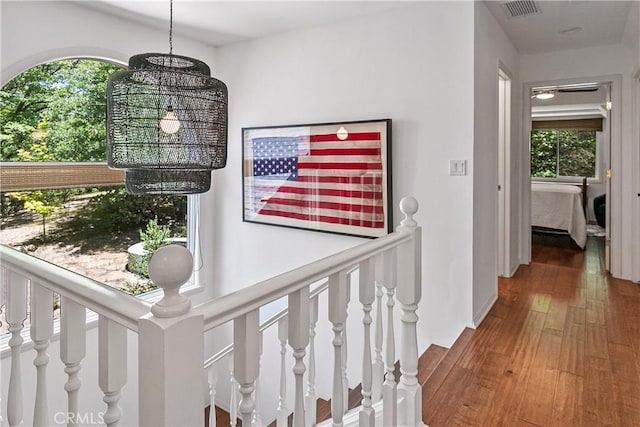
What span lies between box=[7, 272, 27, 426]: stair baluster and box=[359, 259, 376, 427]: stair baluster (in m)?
→ 1.02

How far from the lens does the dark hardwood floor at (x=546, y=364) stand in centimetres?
187

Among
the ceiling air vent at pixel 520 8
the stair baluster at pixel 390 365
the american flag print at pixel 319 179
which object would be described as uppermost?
the ceiling air vent at pixel 520 8

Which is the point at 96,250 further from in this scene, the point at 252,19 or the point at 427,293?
the point at 427,293

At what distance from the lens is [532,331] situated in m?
2.75

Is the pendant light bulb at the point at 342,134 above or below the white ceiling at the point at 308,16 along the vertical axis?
below

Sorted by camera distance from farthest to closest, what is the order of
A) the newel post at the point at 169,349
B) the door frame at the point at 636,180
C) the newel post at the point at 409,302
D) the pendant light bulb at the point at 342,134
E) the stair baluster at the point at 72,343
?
the door frame at the point at 636,180
the pendant light bulb at the point at 342,134
the newel post at the point at 409,302
the stair baluster at the point at 72,343
the newel post at the point at 169,349

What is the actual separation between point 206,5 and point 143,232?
75.2 inches

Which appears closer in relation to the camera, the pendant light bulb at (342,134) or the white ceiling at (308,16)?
the white ceiling at (308,16)

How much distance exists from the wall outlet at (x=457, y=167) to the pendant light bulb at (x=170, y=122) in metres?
1.79

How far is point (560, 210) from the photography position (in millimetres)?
5492

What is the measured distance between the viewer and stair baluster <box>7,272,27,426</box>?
115 cm

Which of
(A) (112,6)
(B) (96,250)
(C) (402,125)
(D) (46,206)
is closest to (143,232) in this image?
(B) (96,250)

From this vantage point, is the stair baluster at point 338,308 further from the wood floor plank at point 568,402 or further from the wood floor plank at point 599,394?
the wood floor plank at point 599,394


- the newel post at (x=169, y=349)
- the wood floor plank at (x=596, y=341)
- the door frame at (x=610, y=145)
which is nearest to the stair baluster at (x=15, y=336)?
the newel post at (x=169, y=349)
